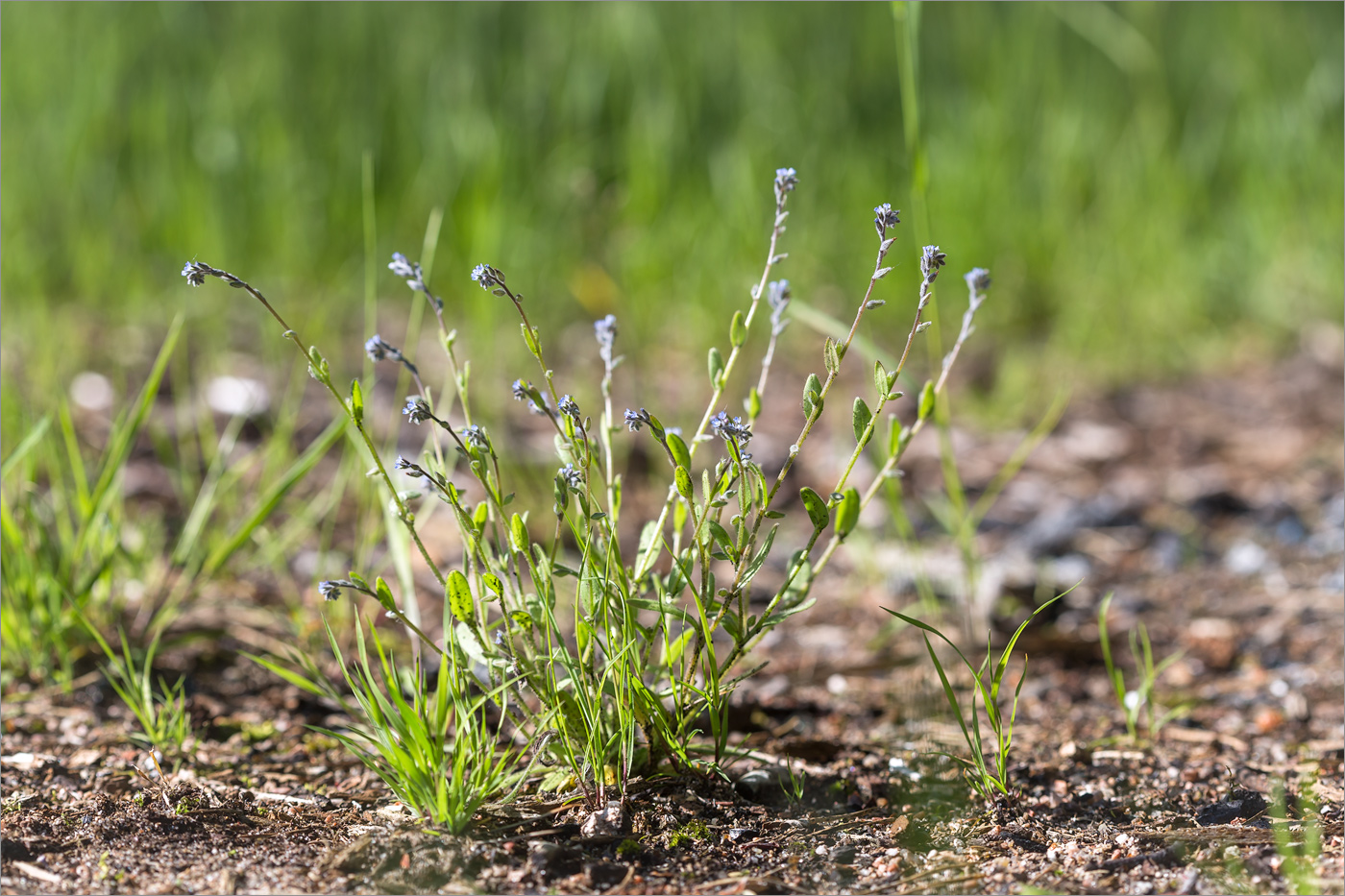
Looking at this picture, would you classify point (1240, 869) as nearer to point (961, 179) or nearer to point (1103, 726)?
point (1103, 726)

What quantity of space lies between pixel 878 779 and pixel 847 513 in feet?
1.62

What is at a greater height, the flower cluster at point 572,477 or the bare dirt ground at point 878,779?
the flower cluster at point 572,477

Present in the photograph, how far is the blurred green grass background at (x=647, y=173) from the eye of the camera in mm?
3801

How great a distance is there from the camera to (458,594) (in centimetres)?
123

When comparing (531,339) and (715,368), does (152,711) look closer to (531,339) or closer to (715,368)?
(531,339)

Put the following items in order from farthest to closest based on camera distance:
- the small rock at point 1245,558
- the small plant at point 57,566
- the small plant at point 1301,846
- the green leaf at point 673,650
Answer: the small rock at point 1245,558, the small plant at point 57,566, the green leaf at point 673,650, the small plant at point 1301,846

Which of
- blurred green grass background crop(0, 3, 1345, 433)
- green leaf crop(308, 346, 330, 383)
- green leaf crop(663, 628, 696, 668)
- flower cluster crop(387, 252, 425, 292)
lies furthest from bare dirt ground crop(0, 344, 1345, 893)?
blurred green grass background crop(0, 3, 1345, 433)

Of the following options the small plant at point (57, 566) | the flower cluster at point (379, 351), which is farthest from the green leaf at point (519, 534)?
the small plant at point (57, 566)

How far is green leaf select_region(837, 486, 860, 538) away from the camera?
115 centimetres

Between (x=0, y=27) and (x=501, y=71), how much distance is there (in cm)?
199

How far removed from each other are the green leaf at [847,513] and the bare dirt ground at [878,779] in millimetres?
377

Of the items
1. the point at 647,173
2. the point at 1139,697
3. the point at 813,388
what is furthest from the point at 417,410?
the point at 647,173

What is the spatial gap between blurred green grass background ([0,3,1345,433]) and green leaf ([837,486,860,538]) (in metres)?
2.31

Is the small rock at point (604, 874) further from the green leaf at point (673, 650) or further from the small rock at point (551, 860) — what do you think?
the green leaf at point (673, 650)
